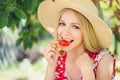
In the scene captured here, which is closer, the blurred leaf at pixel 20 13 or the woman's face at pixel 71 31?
the woman's face at pixel 71 31

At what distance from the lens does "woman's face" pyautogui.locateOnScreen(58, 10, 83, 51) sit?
2543 millimetres

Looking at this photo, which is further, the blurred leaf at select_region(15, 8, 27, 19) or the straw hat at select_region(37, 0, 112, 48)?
the blurred leaf at select_region(15, 8, 27, 19)

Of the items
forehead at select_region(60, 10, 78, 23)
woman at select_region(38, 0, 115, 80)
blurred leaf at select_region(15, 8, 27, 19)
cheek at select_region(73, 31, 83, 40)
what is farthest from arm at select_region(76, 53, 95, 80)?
blurred leaf at select_region(15, 8, 27, 19)

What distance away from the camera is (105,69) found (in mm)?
2570

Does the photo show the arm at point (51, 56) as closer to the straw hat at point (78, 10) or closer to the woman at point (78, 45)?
the woman at point (78, 45)

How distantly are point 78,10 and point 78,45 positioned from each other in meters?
0.22

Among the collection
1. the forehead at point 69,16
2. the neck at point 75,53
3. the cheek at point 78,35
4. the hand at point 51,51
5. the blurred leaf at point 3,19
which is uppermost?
the blurred leaf at point 3,19

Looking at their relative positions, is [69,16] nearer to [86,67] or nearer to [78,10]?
[78,10]

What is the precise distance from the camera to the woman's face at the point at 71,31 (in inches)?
100

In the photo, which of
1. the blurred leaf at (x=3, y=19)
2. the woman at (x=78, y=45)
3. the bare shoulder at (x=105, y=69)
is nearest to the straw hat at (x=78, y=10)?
the woman at (x=78, y=45)

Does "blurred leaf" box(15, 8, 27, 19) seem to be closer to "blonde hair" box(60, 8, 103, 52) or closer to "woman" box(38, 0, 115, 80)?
"woman" box(38, 0, 115, 80)

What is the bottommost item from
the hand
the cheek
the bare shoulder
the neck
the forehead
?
the bare shoulder

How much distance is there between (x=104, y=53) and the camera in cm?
264

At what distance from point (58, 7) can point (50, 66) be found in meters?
0.39
